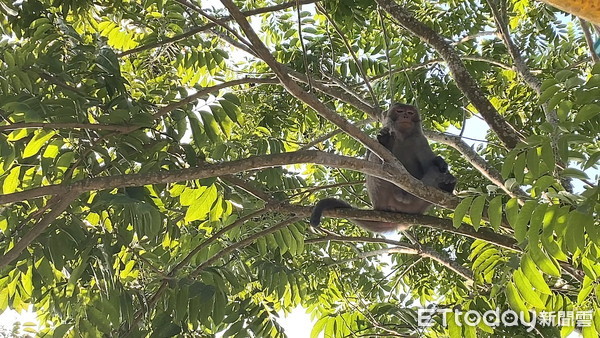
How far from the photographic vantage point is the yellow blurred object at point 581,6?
2.17 m

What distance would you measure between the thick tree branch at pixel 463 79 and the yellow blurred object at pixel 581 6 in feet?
7.62

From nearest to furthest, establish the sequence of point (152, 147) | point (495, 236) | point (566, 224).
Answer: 1. point (566, 224)
2. point (152, 147)
3. point (495, 236)

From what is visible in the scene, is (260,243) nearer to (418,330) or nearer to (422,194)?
(422,194)

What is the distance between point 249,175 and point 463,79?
193 cm

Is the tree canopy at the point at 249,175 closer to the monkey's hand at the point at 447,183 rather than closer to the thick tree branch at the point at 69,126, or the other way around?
the thick tree branch at the point at 69,126

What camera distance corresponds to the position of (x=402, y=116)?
19.2ft

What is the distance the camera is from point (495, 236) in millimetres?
4129

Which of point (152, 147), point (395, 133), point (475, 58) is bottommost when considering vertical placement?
point (152, 147)

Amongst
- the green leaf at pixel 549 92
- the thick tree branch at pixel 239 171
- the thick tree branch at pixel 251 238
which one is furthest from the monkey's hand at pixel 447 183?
the green leaf at pixel 549 92

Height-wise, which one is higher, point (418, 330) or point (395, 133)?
point (395, 133)

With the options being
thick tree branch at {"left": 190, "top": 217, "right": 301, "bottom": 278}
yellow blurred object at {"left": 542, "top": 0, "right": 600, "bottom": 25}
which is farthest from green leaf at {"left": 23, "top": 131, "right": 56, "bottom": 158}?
yellow blurred object at {"left": 542, "top": 0, "right": 600, "bottom": 25}

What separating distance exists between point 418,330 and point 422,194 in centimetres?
151

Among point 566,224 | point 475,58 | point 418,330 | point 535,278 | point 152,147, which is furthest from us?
point 475,58

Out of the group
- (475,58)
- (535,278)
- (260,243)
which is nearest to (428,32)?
(475,58)
